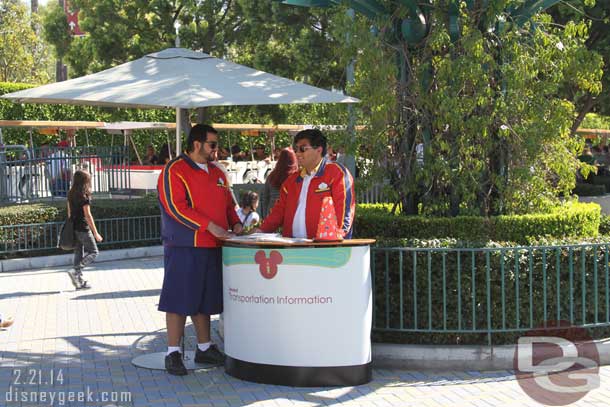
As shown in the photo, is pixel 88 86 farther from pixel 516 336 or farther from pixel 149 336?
pixel 516 336

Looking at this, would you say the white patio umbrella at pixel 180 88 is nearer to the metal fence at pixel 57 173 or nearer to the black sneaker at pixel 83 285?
the black sneaker at pixel 83 285

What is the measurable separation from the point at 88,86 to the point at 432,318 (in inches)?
152

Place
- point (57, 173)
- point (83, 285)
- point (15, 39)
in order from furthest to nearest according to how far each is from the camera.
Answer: point (15, 39), point (57, 173), point (83, 285)

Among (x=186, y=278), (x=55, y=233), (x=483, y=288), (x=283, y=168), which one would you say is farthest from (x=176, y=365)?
(x=55, y=233)

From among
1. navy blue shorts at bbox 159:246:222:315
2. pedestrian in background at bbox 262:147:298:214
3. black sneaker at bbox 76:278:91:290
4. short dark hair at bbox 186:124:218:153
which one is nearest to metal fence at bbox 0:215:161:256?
black sneaker at bbox 76:278:91:290

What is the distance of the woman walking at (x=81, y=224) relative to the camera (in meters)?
11.2

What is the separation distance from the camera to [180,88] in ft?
27.6

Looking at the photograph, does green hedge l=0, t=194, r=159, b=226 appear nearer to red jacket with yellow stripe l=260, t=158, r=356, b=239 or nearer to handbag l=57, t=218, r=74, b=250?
handbag l=57, t=218, r=74, b=250

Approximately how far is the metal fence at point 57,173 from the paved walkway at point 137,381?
627 cm

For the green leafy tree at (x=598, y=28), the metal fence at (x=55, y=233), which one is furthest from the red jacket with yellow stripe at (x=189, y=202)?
the green leafy tree at (x=598, y=28)

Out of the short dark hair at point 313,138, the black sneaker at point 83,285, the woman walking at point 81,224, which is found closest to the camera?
the short dark hair at point 313,138

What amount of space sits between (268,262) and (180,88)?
7.61 feet

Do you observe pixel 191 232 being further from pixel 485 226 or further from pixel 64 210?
pixel 64 210

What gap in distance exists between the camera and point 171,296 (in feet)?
23.9
